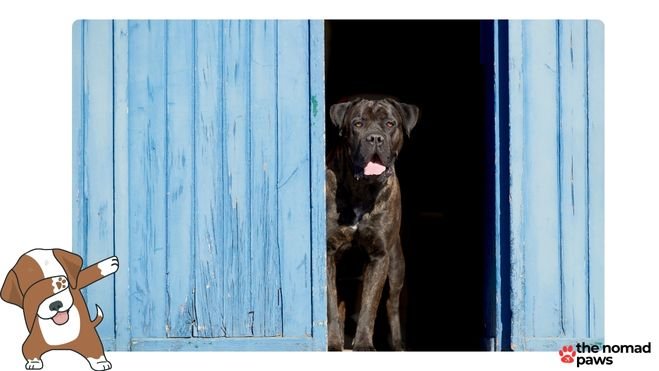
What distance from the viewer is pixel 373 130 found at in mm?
7480

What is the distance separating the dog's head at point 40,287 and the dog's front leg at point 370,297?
1937 millimetres

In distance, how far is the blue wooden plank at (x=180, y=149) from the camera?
676cm

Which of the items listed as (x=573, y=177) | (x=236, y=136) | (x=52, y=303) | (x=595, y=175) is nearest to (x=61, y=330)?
(x=52, y=303)

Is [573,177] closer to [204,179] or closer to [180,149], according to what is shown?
[204,179]

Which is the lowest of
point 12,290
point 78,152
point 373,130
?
point 12,290

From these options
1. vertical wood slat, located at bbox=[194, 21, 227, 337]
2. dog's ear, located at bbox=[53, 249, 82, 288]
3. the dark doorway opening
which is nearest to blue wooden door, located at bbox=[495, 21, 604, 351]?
the dark doorway opening

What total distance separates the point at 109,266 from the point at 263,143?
110cm

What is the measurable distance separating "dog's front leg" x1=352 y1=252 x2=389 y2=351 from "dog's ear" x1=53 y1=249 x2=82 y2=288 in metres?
1.88

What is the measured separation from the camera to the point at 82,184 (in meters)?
6.71

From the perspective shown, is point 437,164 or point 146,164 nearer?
point 146,164

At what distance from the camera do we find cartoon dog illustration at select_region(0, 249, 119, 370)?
6.19m
